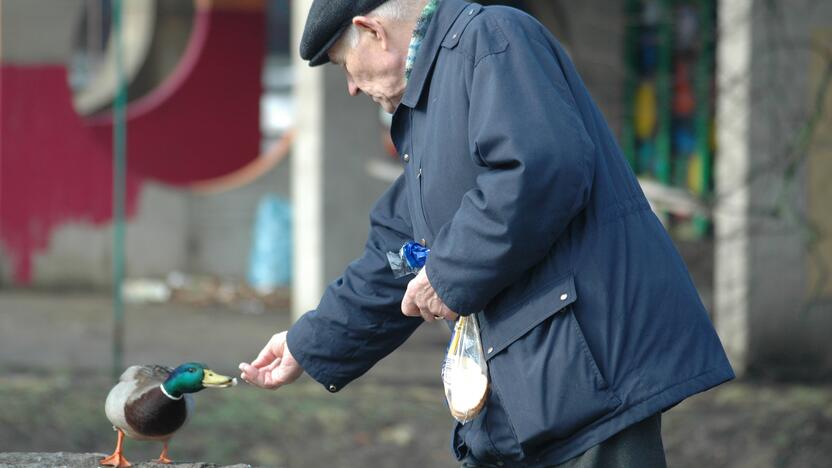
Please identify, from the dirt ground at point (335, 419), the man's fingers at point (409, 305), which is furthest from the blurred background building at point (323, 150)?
the man's fingers at point (409, 305)

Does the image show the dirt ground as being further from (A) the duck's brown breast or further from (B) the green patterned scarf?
(B) the green patterned scarf

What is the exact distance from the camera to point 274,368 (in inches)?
119

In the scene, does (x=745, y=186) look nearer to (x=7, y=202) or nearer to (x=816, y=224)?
(x=816, y=224)

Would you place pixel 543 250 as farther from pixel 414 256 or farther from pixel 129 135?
pixel 129 135

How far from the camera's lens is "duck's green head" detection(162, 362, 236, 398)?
2.85 meters

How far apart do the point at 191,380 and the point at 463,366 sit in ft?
2.10

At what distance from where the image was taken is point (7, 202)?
1005 cm

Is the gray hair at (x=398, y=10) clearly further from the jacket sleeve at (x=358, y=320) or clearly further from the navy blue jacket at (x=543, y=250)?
the jacket sleeve at (x=358, y=320)

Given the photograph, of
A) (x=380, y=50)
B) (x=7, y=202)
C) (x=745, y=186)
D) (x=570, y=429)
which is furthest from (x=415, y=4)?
(x=7, y=202)

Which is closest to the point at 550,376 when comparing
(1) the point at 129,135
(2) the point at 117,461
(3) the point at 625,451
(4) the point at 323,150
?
(3) the point at 625,451

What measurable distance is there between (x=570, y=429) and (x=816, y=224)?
517 centimetres

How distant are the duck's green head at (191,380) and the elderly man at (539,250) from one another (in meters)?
0.55

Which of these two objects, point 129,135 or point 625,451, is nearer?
point 625,451

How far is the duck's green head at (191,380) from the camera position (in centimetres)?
285
